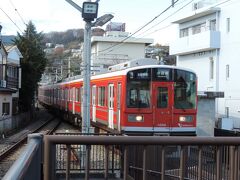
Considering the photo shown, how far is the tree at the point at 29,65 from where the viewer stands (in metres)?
41.4

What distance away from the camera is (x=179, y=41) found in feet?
122

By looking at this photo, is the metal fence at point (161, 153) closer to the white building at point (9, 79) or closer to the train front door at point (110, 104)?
the train front door at point (110, 104)

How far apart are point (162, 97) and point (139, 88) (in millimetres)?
812

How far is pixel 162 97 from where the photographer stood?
591 inches

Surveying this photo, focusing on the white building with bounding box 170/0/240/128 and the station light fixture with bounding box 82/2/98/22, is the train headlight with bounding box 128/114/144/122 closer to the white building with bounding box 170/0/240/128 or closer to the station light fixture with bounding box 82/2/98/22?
the station light fixture with bounding box 82/2/98/22

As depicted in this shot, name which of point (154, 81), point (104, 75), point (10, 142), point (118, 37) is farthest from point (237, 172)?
point (118, 37)

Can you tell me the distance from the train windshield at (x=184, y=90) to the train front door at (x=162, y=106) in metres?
0.23

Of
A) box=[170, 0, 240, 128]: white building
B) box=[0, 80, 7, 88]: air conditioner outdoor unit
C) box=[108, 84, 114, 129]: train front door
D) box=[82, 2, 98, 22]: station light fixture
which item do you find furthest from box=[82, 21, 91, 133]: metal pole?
box=[0, 80, 7, 88]: air conditioner outdoor unit

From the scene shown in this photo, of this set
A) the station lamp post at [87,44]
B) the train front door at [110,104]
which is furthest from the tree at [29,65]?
the station lamp post at [87,44]

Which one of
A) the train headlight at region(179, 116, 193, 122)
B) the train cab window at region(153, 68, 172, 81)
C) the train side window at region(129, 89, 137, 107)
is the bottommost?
the train headlight at region(179, 116, 193, 122)

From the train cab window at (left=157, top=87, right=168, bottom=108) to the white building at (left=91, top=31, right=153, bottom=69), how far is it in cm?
4552

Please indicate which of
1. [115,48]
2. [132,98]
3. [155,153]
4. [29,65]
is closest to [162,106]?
[132,98]

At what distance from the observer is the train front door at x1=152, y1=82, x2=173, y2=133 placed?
14.9m

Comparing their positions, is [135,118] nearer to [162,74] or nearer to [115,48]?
[162,74]
